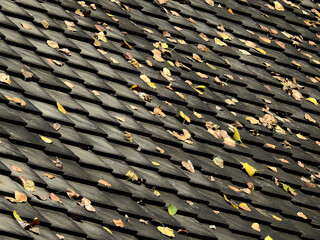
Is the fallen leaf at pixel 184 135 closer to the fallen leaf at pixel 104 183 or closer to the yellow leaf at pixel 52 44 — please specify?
the fallen leaf at pixel 104 183

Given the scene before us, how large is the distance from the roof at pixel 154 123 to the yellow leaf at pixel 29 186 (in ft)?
0.04

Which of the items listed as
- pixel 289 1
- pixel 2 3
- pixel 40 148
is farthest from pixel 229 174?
pixel 289 1

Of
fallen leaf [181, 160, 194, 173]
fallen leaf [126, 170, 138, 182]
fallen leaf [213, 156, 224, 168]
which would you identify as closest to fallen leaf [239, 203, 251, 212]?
fallen leaf [213, 156, 224, 168]

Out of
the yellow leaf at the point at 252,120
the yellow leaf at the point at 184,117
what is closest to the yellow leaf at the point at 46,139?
the yellow leaf at the point at 184,117

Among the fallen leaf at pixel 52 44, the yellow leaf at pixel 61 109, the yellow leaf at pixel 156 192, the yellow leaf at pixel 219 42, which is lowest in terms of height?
the yellow leaf at pixel 156 192

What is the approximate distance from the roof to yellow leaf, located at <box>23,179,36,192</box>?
0.01 meters

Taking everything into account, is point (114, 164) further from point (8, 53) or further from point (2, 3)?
point (2, 3)

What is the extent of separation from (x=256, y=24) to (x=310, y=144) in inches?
58.8

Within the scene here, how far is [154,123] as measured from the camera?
505 centimetres

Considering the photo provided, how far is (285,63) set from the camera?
6.79 m

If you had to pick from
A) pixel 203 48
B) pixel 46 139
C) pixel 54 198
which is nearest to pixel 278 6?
pixel 203 48

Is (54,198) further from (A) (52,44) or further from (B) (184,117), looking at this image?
(B) (184,117)

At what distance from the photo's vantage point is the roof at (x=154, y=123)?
4.05m

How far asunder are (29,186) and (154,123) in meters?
1.47
